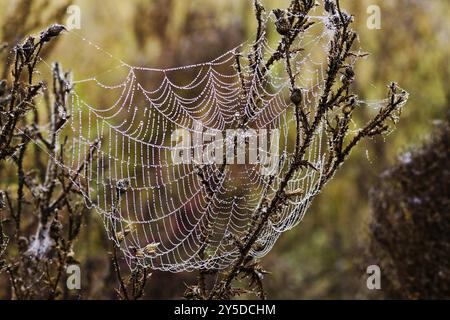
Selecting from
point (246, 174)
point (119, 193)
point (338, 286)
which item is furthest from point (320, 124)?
point (338, 286)

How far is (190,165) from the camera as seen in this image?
714 cm

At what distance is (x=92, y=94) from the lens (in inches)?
423

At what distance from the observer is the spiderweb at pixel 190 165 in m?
4.42

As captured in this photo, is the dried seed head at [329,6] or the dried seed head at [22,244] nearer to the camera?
the dried seed head at [329,6]

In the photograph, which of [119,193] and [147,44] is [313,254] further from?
[119,193]

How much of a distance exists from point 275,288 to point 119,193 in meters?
6.04

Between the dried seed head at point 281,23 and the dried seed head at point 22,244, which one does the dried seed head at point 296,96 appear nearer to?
the dried seed head at point 281,23

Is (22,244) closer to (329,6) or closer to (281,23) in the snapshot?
(281,23)

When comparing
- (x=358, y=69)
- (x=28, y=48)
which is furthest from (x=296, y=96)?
(x=358, y=69)

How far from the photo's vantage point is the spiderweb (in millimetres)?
4418

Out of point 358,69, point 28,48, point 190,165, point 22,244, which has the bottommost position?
point 22,244

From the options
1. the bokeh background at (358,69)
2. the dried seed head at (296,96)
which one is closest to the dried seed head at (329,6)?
the dried seed head at (296,96)

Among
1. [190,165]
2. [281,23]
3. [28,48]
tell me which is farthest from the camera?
[190,165]
